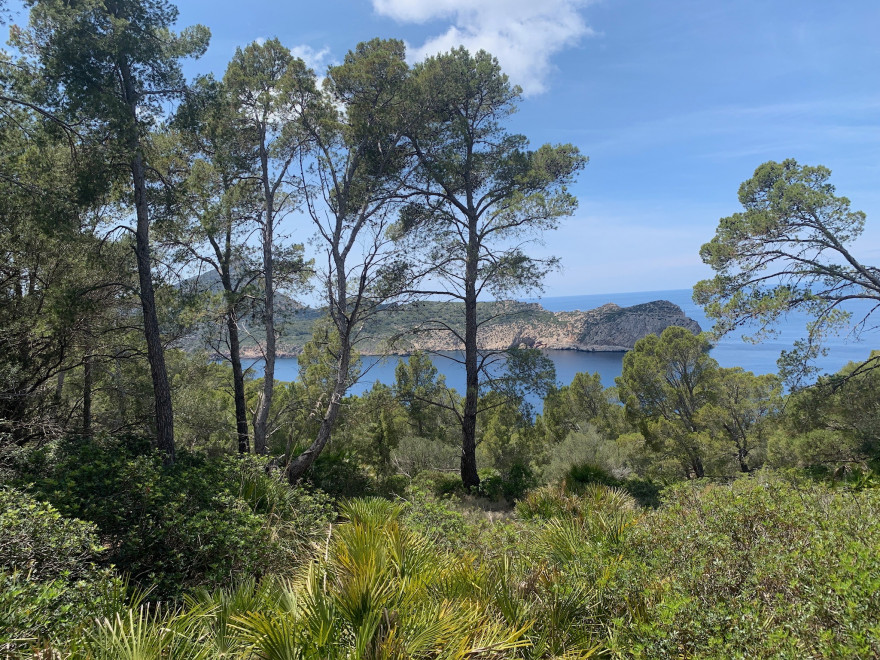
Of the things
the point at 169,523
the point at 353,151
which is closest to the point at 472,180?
the point at 353,151

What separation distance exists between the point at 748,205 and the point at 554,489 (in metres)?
8.12

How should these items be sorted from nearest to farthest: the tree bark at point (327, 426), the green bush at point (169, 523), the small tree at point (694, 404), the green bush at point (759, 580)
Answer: the green bush at point (759, 580) < the green bush at point (169, 523) < the tree bark at point (327, 426) < the small tree at point (694, 404)

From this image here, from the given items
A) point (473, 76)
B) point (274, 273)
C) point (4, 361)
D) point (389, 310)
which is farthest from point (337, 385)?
point (473, 76)

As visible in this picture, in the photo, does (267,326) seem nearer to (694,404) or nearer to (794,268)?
(794,268)

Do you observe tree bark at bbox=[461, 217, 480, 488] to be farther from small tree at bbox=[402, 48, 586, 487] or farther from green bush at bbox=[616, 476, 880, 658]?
green bush at bbox=[616, 476, 880, 658]

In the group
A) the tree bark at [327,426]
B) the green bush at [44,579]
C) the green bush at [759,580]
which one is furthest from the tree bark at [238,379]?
the green bush at [759,580]

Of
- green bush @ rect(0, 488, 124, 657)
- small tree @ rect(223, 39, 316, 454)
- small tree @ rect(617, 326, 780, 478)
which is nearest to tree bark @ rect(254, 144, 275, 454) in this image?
small tree @ rect(223, 39, 316, 454)

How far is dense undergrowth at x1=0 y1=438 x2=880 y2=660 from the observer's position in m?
2.52

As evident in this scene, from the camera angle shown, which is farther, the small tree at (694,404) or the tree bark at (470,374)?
the small tree at (694,404)

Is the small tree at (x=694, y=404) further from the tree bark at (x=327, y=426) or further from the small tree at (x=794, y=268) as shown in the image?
the tree bark at (x=327, y=426)

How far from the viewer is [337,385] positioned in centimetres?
938

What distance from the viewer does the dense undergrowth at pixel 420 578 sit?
2.52 m

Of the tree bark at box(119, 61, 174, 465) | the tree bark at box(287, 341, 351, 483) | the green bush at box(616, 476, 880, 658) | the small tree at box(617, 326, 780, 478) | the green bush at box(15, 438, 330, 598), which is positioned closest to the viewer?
the green bush at box(616, 476, 880, 658)

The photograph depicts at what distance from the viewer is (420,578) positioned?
3.35 metres
